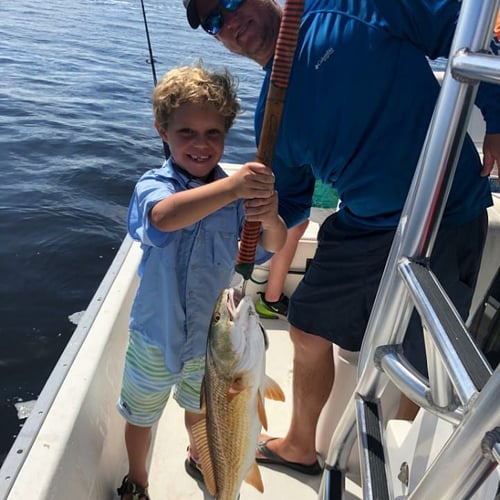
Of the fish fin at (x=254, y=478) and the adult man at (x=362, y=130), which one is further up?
the adult man at (x=362, y=130)

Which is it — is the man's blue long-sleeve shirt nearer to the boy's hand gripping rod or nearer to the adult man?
the adult man

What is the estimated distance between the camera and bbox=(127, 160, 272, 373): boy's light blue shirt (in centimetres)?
182

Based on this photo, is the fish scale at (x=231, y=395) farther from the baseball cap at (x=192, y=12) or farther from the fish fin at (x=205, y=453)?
the baseball cap at (x=192, y=12)

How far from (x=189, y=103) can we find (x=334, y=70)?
0.50 m

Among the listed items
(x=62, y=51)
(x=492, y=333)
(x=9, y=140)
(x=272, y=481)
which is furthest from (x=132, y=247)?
(x=62, y=51)

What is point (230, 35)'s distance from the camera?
1783mm

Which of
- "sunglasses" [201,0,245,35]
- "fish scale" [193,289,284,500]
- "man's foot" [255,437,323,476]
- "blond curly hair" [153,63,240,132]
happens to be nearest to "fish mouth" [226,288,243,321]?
"fish scale" [193,289,284,500]

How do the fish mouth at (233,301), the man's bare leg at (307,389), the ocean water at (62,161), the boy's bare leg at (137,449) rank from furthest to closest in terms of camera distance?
1. the ocean water at (62,161)
2. the man's bare leg at (307,389)
3. the boy's bare leg at (137,449)
4. the fish mouth at (233,301)

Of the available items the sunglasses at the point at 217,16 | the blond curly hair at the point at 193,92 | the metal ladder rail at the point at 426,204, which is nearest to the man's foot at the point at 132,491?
the metal ladder rail at the point at 426,204

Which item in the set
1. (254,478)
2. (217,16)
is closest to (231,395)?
(254,478)

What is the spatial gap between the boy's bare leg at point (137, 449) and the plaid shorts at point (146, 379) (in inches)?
2.0

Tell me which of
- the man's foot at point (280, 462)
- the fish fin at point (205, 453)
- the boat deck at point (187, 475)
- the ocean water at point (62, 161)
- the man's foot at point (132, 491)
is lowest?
the ocean water at point (62, 161)

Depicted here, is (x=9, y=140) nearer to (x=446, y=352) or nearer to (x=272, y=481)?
(x=272, y=481)

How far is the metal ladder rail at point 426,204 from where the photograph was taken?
913 millimetres
